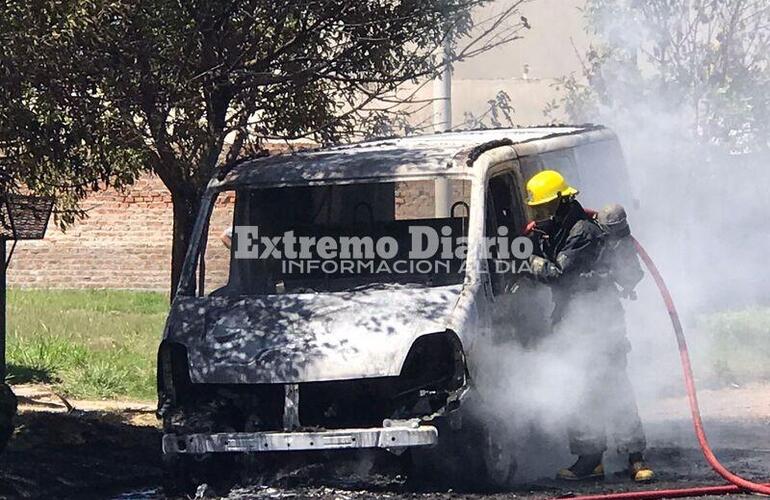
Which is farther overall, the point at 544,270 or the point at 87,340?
the point at 87,340

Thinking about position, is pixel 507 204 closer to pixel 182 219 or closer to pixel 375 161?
pixel 375 161

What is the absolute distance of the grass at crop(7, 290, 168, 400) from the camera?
476 inches

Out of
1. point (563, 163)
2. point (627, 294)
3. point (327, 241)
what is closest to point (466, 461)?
point (627, 294)

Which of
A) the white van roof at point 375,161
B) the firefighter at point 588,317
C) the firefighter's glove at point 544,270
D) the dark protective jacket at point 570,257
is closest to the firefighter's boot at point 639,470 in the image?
the firefighter at point 588,317

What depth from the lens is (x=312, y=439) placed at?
7230mm

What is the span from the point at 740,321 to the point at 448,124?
11.8 feet

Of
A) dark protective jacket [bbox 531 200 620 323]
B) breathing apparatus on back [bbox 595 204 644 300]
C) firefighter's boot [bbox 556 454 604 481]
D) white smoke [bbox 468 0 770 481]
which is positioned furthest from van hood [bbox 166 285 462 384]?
white smoke [bbox 468 0 770 481]

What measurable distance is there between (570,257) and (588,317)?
1.34 ft

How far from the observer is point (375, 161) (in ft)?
27.5

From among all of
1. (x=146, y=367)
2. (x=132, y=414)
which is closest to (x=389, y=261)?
(x=132, y=414)

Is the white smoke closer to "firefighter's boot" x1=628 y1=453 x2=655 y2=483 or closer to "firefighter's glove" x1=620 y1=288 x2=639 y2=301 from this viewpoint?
"firefighter's glove" x1=620 y1=288 x2=639 y2=301

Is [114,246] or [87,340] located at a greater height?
[114,246]

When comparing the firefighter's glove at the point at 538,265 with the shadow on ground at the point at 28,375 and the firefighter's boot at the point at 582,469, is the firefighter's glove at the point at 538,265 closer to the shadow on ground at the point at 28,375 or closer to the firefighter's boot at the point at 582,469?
the firefighter's boot at the point at 582,469

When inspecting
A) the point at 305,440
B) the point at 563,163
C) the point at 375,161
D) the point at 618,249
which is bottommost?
the point at 305,440
